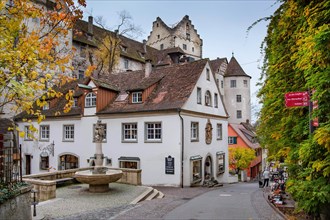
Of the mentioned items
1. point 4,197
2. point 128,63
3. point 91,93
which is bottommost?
point 4,197

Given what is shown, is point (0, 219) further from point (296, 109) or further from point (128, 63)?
point (128, 63)

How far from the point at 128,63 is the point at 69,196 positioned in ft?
116

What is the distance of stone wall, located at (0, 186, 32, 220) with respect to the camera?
276 inches

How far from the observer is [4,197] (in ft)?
23.0

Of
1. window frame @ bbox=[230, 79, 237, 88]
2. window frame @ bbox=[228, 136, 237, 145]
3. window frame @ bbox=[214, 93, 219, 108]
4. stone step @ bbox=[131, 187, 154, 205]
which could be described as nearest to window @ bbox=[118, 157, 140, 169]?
stone step @ bbox=[131, 187, 154, 205]

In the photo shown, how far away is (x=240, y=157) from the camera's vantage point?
37.5m

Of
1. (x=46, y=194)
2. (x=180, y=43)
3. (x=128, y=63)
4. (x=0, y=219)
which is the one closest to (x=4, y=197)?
(x=0, y=219)

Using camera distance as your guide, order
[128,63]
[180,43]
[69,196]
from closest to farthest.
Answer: [69,196]
[128,63]
[180,43]

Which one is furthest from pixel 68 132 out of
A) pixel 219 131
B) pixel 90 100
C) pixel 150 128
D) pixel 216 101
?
pixel 219 131

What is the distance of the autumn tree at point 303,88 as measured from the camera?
6047 millimetres

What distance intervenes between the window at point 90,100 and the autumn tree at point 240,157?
20.0 m

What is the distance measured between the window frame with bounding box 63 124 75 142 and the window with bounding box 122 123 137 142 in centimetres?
619

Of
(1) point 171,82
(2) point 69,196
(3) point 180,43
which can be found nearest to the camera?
(2) point 69,196

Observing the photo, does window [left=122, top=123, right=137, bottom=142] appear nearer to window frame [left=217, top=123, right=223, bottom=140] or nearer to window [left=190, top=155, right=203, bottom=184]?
window [left=190, top=155, right=203, bottom=184]
